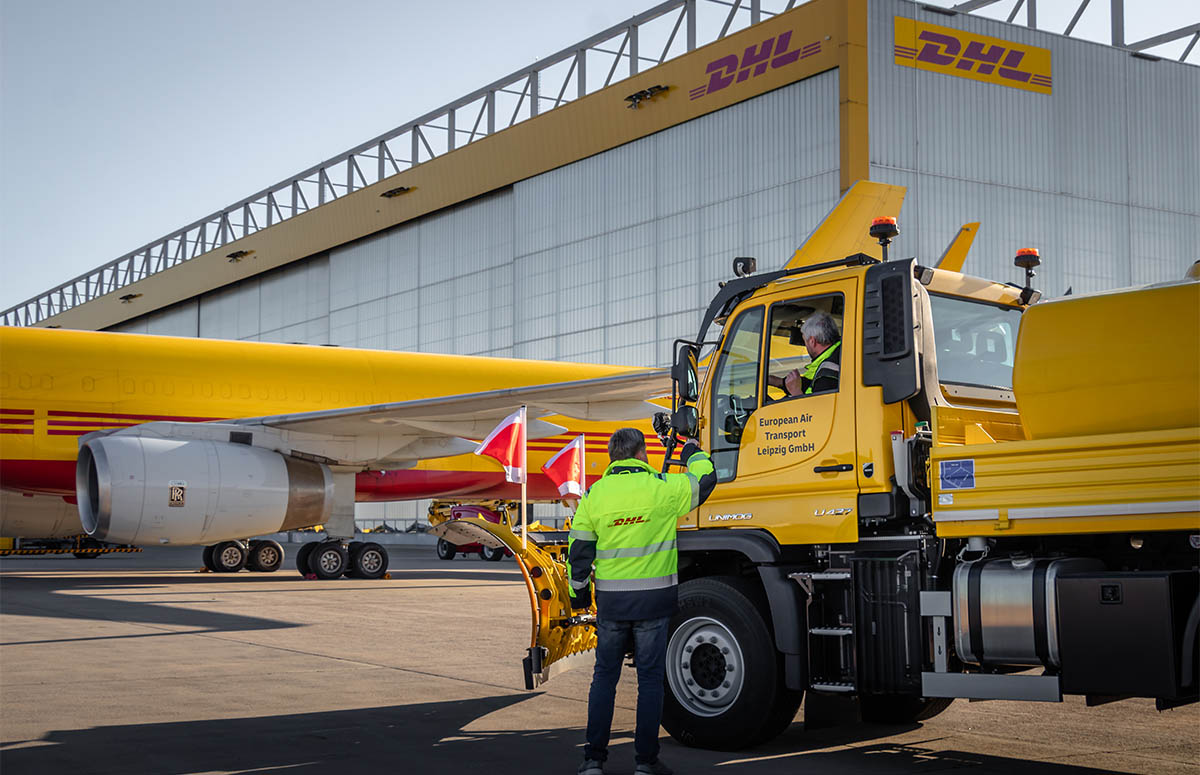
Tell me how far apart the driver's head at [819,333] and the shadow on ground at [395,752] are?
2344mm

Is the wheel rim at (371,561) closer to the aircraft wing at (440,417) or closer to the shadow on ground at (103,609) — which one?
the aircraft wing at (440,417)

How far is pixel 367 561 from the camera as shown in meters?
21.4

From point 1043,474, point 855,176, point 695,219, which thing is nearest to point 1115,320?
point 1043,474

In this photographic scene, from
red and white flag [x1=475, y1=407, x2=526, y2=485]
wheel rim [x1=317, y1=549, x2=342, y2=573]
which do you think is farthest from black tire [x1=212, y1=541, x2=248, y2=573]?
red and white flag [x1=475, y1=407, x2=526, y2=485]

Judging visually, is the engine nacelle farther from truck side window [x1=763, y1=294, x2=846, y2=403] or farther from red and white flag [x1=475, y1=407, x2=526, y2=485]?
truck side window [x1=763, y1=294, x2=846, y2=403]

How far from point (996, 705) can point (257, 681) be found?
5.55 m

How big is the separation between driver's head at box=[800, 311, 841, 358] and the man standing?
3.96 ft

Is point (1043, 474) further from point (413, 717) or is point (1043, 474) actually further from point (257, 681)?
point (257, 681)

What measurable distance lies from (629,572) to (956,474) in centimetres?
175

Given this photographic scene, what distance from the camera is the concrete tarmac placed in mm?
6398

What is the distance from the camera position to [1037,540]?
19.4ft

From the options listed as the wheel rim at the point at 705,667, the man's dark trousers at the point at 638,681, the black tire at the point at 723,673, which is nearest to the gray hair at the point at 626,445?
the man's dark trousers at the point at 638,681

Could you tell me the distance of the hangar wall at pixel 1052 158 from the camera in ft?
92.5

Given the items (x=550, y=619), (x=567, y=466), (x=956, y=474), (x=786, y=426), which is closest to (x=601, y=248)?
(x=567, y=466)
